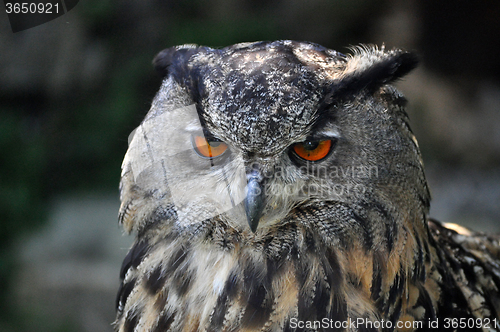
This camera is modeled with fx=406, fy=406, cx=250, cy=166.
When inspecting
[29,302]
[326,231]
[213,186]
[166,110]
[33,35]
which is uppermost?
[33,35]

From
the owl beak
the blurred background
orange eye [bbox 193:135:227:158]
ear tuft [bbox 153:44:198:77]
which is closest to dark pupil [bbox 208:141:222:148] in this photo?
orange eye [bbox 193:135:227:158]

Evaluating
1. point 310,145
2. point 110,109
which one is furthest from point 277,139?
point 110,109

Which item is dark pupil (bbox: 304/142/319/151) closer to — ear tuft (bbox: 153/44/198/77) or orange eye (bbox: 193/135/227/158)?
orange eye (bbox: 193/135/227/158)

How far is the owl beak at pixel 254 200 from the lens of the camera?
873 mm

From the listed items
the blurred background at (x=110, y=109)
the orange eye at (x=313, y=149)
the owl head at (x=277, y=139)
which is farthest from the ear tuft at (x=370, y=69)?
the blurred background at (x=110, y=109)

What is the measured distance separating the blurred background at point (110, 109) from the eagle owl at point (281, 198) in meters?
0.84

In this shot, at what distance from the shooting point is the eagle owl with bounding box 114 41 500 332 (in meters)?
0.87

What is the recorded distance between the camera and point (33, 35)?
1.85 metres

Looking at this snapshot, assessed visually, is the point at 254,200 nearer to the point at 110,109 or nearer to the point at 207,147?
the point at 207,147

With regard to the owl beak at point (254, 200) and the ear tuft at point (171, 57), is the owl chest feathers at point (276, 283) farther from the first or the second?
the ear tuft at point (171, 57)

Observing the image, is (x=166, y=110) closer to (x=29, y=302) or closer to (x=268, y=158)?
(x=268, y=158)

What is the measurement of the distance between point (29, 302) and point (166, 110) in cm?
225

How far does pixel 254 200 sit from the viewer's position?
872mm

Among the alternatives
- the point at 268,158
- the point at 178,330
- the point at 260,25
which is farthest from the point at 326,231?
the point at 260,25
